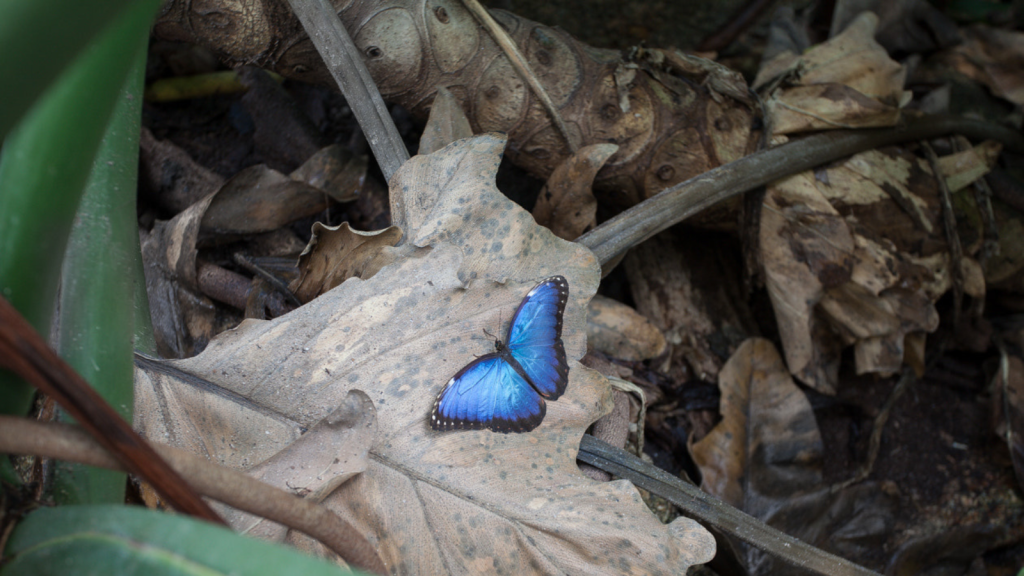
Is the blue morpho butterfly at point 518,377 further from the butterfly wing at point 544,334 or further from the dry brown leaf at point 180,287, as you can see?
the dry brown leaf at point 180,287

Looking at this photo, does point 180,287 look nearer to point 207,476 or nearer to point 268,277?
point 268,277

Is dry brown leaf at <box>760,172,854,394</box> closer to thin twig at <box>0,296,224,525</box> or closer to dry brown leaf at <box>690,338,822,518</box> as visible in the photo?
dry brown leaf at <box>690,338,822,518</box>

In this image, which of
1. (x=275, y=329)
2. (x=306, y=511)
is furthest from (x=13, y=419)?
(x=275, y=329)

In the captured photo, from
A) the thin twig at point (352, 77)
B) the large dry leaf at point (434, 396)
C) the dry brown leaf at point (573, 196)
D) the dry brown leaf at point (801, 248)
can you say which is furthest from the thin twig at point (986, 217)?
the thin twig at point (352, 77)

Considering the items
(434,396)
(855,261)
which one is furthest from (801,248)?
(434,396)

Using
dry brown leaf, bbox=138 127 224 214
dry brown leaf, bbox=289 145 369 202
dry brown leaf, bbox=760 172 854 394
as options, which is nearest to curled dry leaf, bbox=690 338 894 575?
dry brown leaf, bbox=760 172 854 394

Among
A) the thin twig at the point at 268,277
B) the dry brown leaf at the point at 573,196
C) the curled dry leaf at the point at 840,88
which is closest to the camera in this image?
the thin twig at the point at 268,277
